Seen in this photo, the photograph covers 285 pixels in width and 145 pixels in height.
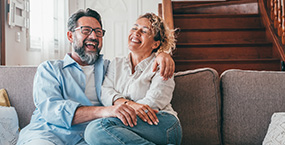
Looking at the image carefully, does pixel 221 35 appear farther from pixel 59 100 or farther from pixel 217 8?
pixel 59 100

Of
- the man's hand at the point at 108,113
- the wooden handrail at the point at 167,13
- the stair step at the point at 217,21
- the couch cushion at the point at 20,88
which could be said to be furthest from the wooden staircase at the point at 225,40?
the man's hand at the point at 108,113

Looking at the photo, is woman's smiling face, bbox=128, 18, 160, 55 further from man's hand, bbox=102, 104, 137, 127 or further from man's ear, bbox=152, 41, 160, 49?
man's hand, bbox=102, 104, 137, 127

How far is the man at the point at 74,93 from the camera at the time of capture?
1.54 metres

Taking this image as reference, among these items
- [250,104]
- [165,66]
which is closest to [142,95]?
[165,66]

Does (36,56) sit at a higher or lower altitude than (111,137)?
higher

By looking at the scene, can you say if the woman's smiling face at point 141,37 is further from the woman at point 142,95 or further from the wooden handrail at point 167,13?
the wooden handrail at point 167,13

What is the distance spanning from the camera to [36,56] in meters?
3.62

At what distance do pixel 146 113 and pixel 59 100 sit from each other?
49 cm

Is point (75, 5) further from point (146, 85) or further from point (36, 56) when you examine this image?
point (146, 85)

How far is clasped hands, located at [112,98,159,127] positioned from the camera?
1390 millimetres

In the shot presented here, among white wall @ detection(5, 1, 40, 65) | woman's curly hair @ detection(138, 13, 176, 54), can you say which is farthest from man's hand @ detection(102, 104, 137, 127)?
white wall @ detection(5, 1, 40, 65)

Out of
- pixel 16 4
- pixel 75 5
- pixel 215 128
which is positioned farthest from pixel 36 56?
pixel 215 128

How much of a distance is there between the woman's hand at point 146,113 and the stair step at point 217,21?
8.23 feet

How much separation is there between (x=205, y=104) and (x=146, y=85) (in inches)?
16.9
